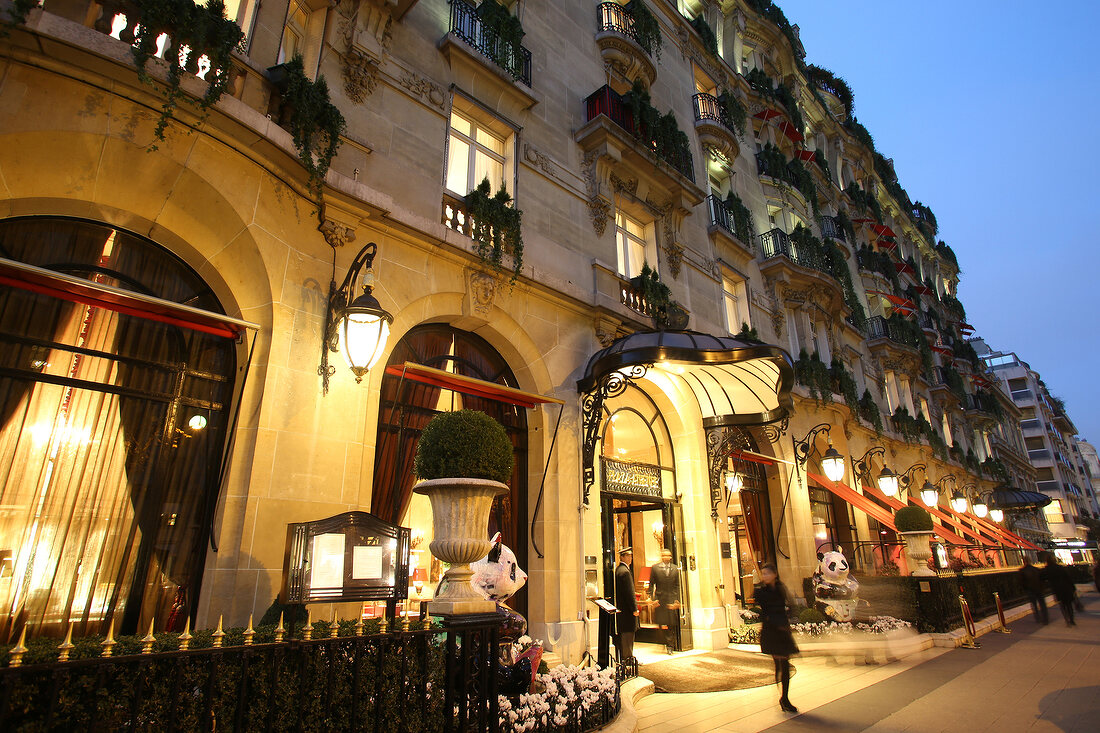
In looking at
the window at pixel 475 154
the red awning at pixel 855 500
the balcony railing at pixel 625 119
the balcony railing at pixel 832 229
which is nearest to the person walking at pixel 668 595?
the red awning at pixel 855 500

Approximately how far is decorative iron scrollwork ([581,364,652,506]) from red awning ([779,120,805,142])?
52.7 feet

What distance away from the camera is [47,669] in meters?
2.54

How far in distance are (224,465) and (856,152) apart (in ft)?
105

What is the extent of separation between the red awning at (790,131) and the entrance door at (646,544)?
629 inches

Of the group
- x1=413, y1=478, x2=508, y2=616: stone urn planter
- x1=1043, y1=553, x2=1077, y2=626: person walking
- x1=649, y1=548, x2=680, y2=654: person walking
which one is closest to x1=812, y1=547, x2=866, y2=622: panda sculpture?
x1=649, y1=548, x2=680, y2=654: person walking

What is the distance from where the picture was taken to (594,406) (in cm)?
965

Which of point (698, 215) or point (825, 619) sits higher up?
point (698, 215)

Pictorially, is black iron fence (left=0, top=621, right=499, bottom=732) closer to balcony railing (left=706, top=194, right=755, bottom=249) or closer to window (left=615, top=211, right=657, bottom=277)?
window (left=615, top=211, right=657, bottom=277)

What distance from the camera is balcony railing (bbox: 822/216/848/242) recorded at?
22331 mm

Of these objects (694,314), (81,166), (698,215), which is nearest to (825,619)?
(694,314)

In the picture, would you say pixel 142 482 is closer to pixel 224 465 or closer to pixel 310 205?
pixel 224 465

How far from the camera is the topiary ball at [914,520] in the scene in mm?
12180

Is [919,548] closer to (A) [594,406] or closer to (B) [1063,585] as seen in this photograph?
(B) [1063,585]

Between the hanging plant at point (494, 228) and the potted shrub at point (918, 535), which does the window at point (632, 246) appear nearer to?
the hanging plant at point (494, 228)
